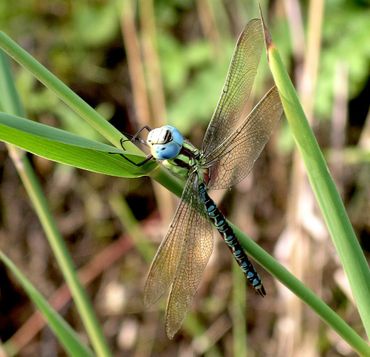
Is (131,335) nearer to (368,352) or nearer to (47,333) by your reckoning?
(47,333)

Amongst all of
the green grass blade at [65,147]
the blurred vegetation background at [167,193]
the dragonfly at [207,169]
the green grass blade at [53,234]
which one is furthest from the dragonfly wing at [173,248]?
the blurred vegetation background at [167,193]

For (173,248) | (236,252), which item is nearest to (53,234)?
(173,248)

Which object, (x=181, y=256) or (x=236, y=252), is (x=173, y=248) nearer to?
(x=181, y=256)

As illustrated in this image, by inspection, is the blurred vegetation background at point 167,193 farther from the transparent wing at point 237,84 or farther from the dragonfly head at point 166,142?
the dragonfly head at point 166,142

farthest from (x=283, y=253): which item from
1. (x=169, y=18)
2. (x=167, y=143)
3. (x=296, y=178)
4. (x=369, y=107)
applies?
(x=167, y=143)

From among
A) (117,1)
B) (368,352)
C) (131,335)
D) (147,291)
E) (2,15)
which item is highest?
(2,15)
